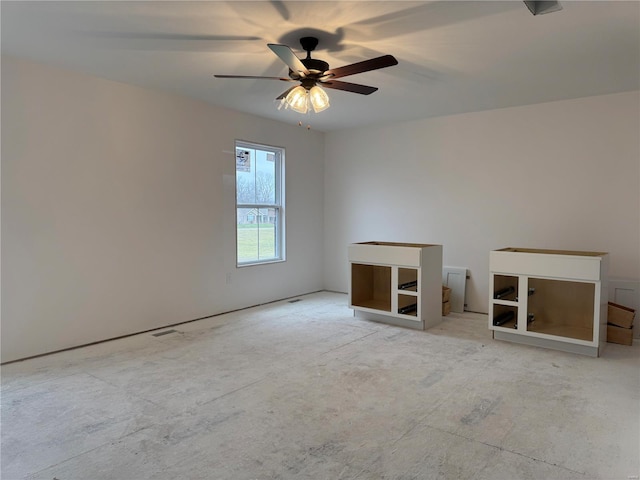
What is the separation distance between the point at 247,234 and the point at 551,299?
3747 mm

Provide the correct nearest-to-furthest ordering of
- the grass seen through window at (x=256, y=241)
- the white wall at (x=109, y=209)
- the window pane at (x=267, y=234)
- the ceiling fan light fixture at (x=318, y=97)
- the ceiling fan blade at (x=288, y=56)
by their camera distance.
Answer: the ceiling fan blade at (x=288, y=56) → the ceiling fan light fixture at (x=318, y=97) → the white wall at (x=109, y=209) → the grass seen through window at (x=256, y=241) → the window pane at (x=267, y=234)

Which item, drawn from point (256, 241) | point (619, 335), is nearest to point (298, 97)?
point (256, 241)

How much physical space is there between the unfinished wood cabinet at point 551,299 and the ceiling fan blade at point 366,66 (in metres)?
2.35

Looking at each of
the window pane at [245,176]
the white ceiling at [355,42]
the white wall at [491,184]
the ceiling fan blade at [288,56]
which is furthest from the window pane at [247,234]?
the ceiling fan blade at [288,56]

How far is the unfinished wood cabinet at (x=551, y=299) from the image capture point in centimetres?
366

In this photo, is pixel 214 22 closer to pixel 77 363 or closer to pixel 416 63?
pixel 416 63

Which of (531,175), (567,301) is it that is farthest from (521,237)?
(567,301)

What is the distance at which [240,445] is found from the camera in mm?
2293

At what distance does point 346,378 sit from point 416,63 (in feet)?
8.96

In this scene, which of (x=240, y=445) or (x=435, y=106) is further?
(x=435, y=106)

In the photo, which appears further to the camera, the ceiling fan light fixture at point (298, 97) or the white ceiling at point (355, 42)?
the ceiling fan light fixture at point (298, 97)

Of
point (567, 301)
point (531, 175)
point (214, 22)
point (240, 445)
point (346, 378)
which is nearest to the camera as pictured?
point (240, 445)

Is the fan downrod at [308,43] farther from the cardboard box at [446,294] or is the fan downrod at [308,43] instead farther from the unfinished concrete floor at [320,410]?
the cardboard box at [446,294]

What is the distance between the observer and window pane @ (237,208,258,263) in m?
5.55
